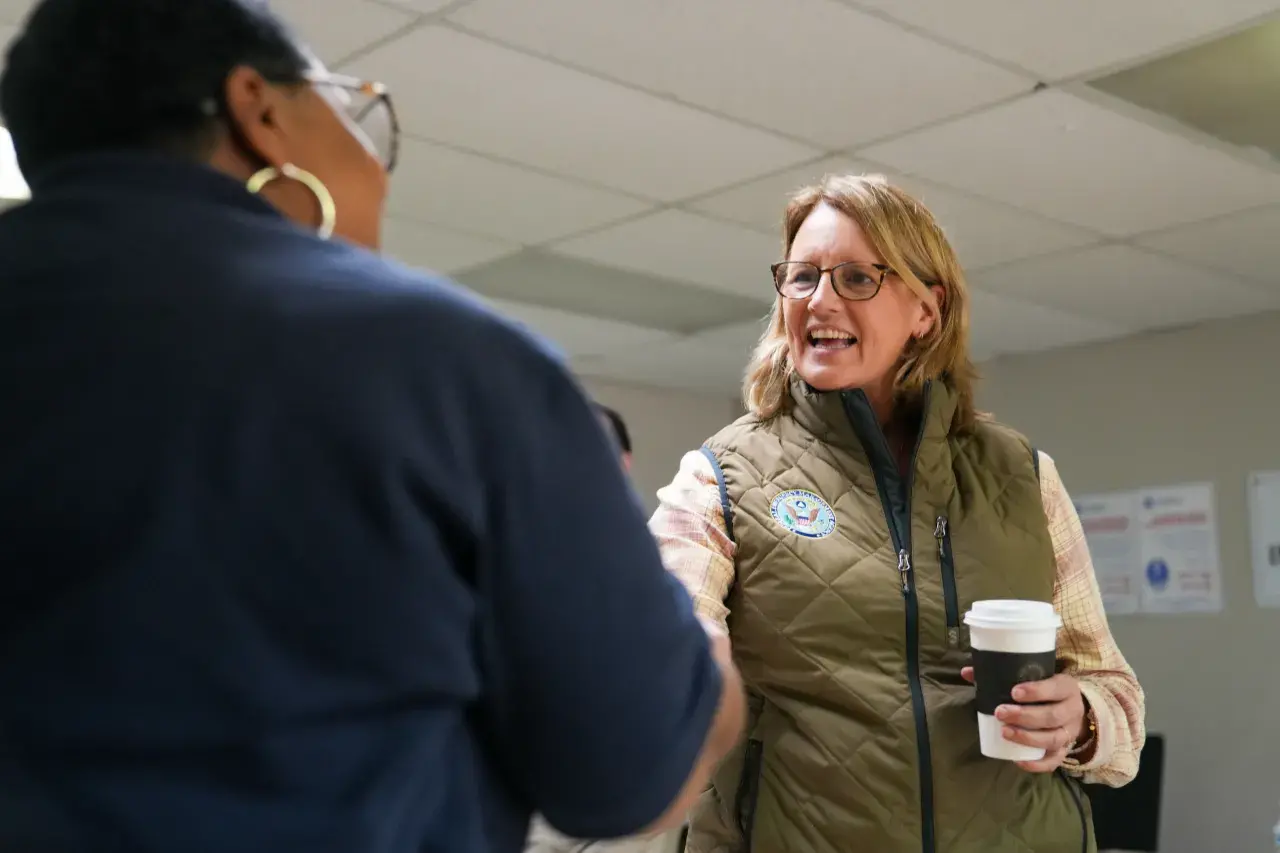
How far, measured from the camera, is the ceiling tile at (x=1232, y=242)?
346 cm

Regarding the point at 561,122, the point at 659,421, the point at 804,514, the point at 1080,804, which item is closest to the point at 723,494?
the point at 804,514

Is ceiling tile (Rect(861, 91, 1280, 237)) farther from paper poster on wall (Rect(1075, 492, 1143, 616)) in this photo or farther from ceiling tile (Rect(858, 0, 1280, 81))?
paper poster on wall (Rect(1075, 492, 1143, 616))

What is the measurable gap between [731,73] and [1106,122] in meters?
0.91

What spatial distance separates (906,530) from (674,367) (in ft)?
15.2

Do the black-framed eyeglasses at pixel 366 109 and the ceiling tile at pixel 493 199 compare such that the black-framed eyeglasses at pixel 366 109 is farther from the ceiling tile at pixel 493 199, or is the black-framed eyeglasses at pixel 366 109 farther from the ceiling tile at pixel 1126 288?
the ceiling tile at pixel 1126 288

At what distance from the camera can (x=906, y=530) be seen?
128 cm

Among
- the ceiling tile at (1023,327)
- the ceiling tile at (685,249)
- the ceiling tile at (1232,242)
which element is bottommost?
the ceiling tile at (1023,327)

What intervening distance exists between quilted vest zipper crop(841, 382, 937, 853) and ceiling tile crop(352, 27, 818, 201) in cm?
136

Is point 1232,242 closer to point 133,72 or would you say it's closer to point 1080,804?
point 1080,804

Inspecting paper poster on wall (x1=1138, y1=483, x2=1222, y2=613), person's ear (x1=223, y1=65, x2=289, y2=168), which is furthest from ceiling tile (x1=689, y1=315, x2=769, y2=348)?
person's ear (x1=223, y1=65, x2=289, y2=168)

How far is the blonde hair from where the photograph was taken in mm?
1399

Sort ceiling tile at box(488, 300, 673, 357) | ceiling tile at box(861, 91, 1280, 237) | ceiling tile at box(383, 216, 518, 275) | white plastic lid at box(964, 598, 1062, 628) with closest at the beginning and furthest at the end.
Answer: white plastic lid at box(964, 598, 1062, 628) < ceiling tile at box(861, 91, 1280, 237) < ceiling tile at box(383, 216, 518, 275) < ceiling tile at box(488, 300, 673, 357)

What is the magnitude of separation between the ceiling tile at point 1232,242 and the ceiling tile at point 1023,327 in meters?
0.69

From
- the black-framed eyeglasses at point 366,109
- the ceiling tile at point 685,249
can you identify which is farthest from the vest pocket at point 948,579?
the ceiling tile at point 685,249
